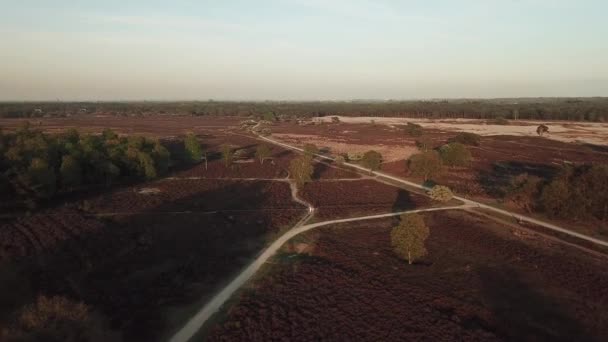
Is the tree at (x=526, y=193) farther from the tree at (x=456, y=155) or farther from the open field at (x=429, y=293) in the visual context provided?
the tree at (x=456, y=155)

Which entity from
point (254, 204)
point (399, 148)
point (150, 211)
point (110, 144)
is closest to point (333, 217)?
point (254, 204)

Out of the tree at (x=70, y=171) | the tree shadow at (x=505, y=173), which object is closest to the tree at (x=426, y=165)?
the tree shadow at (x=505, y=173)

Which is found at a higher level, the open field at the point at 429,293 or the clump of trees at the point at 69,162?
the clump of trees at the point at 69,162

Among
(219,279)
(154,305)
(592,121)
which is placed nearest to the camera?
(154,305)

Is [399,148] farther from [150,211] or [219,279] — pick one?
[219,279]

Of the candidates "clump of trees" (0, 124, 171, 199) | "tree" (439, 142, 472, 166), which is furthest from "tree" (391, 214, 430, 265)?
"clump of trees" (0, 124, 171, 199)

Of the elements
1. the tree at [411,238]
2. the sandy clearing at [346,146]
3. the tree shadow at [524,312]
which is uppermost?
the sandy clearing at [346,146]
